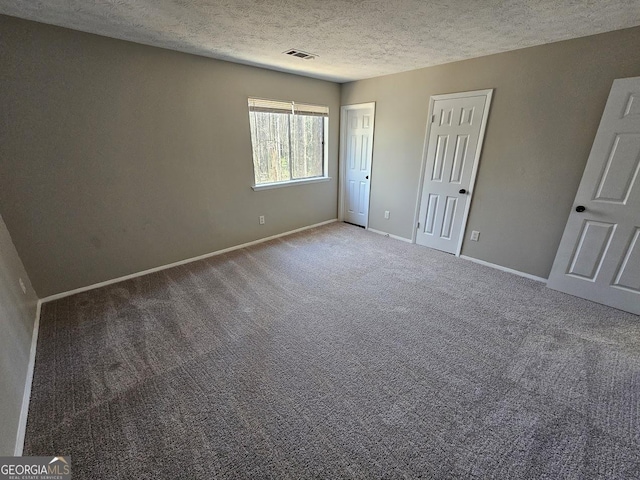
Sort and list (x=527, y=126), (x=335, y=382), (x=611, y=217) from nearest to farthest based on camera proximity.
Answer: (x=335, y=382), (x=611, y=217), (x=527, y=126)

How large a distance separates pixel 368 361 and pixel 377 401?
32 cm

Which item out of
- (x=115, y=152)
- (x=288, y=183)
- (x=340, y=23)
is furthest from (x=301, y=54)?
(x=115, y=152)

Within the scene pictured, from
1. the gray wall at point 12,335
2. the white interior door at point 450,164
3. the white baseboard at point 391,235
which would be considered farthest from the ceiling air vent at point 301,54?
the gray wall at point 12,335

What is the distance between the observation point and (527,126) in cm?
276

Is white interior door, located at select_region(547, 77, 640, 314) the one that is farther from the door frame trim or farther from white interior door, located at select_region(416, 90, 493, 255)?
the door frame trim

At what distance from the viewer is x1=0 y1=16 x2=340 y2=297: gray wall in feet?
7.15

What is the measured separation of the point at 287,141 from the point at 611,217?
382 cm

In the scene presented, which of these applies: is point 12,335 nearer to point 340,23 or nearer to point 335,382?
point 335,382

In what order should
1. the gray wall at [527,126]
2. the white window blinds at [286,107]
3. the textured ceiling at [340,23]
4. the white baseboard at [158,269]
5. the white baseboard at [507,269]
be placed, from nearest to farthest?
the textured ceiling at [340,23], the gray wall at [527,126], the white baseboard at [158,269], the white baseboard at [507,269], the white window blinds at [286,107]

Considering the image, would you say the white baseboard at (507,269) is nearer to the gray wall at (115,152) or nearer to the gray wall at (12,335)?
the gray wall at (115,152)

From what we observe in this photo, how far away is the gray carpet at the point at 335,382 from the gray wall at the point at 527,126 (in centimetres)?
67

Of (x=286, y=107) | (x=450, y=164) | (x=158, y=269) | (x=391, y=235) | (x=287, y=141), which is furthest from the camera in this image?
(x=391, y=235)

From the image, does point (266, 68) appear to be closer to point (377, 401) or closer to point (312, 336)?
point (312, 336)

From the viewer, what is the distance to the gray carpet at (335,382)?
131 cm
